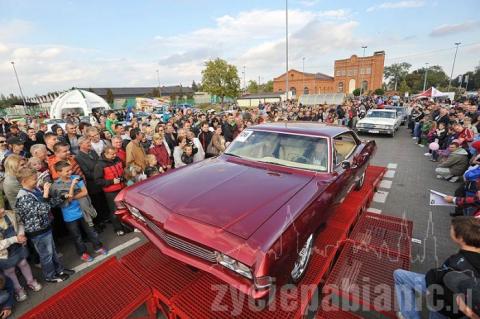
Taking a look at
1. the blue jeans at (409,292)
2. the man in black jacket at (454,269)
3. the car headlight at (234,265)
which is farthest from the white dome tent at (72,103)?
the man in black jacket at (454,269)

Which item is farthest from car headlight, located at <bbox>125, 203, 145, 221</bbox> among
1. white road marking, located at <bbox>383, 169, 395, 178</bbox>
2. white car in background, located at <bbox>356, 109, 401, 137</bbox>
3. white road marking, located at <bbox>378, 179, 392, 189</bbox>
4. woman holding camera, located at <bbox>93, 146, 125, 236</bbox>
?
white car in background, located at <bbox>356, 109, 401, 137</bbox>

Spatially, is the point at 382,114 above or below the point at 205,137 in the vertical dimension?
below

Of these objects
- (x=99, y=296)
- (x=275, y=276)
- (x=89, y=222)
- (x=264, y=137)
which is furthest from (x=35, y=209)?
(x=264, y=137)

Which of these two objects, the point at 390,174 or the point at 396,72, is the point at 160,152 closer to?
the point at 390,174

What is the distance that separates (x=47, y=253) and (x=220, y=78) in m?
40.6

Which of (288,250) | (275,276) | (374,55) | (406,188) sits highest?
(374,55)

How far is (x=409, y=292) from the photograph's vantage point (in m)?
2.18

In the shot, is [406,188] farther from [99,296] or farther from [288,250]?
[99,296]

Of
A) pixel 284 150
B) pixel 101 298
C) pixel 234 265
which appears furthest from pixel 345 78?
pixel 101 298

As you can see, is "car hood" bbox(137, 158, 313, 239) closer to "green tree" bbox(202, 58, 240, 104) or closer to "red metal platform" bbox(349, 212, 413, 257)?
"red metal platform" bbox(349, 212, 413, 257)

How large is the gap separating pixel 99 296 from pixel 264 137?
2.79m

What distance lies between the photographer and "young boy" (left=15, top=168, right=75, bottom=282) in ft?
9.07

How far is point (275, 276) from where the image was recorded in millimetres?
1953

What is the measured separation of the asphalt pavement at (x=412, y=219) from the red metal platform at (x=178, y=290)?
98 cm
